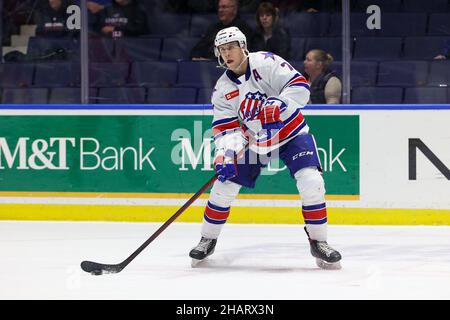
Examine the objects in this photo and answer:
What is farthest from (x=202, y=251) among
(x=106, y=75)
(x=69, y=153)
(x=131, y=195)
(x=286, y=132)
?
(x=106, y=75)

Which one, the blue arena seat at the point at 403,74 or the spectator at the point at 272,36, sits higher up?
the spectator at the point at 272,36

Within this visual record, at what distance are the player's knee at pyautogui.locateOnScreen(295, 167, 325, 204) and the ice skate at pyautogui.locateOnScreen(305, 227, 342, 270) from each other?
0.19 meters

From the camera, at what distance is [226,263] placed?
536cm

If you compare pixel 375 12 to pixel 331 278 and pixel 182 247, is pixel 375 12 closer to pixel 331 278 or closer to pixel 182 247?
pixel 182 247

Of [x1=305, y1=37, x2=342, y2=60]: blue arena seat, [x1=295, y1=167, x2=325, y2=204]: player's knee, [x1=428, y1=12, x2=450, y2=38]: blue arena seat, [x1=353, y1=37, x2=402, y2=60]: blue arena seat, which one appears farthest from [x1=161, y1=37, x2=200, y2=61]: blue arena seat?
[x1=295, y1=167, x2=325, y2=204]: player's knee

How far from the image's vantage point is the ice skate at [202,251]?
522 centimetres

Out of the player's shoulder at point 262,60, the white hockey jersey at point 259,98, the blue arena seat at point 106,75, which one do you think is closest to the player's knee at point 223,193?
the white hockey jersey at point 259,98

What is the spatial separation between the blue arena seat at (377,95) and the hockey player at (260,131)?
64.5 inches

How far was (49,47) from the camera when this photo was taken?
A: 720 centimetres

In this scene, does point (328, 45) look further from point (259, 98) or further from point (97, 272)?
point (97, 272)

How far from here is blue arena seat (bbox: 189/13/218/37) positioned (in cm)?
720

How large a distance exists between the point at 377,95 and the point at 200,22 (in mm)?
1228

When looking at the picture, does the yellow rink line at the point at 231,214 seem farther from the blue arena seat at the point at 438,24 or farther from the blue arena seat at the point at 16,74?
the blue arena seat at the point at 438,24

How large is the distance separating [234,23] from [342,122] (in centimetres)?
94
